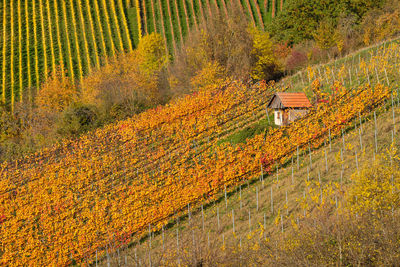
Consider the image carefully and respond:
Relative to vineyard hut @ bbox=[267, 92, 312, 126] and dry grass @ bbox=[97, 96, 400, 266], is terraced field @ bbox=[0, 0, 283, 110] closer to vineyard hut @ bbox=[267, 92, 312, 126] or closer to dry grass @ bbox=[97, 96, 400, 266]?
vineyard hut @ bbox=[267, 92, 312, 126]

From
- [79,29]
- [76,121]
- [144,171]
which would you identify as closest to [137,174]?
[144,171]

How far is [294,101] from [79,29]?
6519 centimetres

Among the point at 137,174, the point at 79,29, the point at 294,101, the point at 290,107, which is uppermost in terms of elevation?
the point at 79,29

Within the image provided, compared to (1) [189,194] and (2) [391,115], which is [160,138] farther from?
(2) [391,115]

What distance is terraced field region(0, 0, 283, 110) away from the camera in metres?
71.6

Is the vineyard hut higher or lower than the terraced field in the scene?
lower

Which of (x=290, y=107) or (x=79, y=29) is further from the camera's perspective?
(x=79, y=29)

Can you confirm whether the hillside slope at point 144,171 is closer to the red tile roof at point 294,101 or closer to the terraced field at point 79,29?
the red tile roof at point 294,101

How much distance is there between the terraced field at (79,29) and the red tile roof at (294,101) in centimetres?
4847

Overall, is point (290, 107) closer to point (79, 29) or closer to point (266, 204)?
point (266, 204)

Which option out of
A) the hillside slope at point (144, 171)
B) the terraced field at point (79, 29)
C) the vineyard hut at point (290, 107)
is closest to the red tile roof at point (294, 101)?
the vineyard hut at point (290, 107)

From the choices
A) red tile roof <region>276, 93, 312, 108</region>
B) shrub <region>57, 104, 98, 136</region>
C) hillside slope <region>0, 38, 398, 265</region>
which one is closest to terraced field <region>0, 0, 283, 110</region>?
shrub <region>57, 104, 98, 136</region>

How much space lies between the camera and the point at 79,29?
81312mm

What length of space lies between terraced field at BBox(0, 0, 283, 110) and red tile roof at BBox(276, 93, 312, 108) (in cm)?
4847
